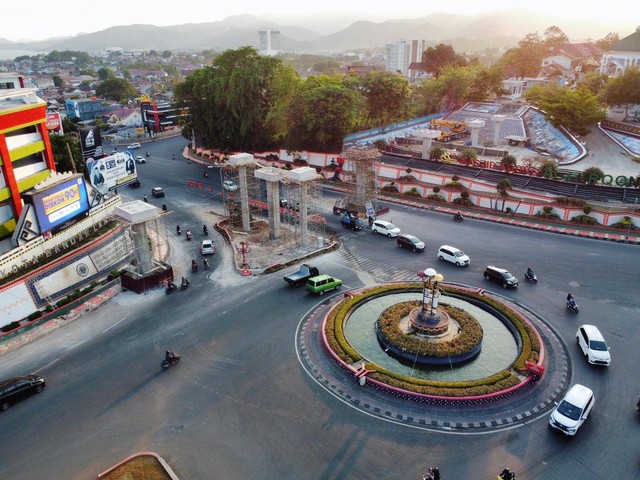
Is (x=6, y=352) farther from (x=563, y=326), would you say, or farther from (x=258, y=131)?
(x=258, y=131)

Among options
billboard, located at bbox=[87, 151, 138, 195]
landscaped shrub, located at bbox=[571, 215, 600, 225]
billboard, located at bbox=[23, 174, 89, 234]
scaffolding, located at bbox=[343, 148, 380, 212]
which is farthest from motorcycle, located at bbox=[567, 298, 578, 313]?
billboard, located at bbox=[87, 151, 138, 195]

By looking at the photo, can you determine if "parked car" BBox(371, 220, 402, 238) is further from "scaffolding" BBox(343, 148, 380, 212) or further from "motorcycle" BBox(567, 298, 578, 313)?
"motorcycle" BBox(567, 298, 578, 313)

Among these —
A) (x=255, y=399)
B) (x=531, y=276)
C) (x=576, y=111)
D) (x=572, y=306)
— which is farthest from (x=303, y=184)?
(x=576, y=111)

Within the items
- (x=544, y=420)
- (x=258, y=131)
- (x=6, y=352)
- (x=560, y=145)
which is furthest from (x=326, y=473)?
(x=560, y=145)

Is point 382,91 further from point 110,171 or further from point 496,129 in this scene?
point 110,171

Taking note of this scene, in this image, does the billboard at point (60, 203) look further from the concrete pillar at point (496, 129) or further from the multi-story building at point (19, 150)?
the concrete pillar at point (496, 129)

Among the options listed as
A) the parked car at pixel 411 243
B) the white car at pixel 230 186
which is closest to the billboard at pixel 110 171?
the white car at pixel 230 186
